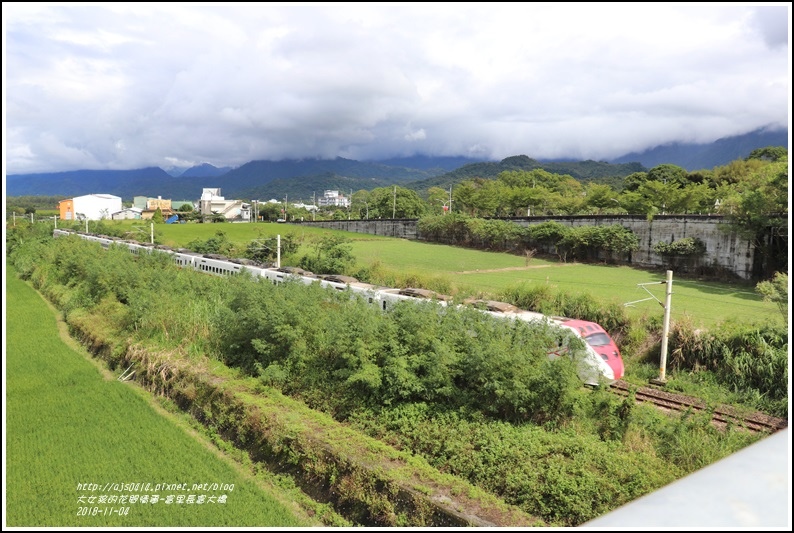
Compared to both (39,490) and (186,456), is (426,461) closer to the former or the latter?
(186,456)

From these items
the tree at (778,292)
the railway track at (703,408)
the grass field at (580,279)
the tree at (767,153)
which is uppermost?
the tree at (767,153)

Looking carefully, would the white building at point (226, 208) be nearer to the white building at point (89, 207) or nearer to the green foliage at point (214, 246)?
the white building at point (89, 207)

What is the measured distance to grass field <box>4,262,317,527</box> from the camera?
7410 mm

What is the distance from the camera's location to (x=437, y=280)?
69.4 feet

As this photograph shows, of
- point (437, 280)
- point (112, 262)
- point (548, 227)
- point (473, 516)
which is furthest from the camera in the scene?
point (548, 227)

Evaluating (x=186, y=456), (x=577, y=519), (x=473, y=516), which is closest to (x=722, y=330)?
(x=577, y=519)

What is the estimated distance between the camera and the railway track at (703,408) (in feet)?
31.1

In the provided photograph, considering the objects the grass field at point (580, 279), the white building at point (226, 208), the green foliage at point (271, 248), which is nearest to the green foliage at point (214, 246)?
the grass field at point (580, 279)

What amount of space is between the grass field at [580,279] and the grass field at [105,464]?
385 inches

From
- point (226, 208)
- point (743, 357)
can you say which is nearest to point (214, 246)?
point (743, 357)

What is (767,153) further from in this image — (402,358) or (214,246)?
(402,358)

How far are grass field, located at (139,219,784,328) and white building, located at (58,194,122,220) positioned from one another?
4524 centimetres

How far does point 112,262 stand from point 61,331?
14.5 ft

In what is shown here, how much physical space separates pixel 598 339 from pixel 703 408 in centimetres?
249
